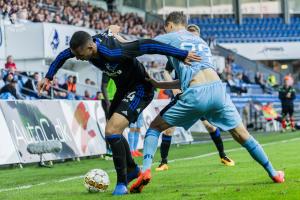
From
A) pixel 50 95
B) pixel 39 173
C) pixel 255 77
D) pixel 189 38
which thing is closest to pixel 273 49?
pixel 255 77

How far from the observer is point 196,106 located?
8.80m

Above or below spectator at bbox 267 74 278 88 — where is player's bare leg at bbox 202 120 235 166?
above

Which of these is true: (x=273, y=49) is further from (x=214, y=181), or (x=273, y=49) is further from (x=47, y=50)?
(x=214, y=181)

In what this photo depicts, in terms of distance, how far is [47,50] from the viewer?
94.8ft

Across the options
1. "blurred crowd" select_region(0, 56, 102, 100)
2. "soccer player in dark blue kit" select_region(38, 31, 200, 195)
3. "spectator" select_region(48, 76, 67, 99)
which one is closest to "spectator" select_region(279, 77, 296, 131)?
"blurred crowd" select_region(0, 56, 102, 100)

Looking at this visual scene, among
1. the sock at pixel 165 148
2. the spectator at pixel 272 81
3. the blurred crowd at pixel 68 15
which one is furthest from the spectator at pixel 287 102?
the sock at pixel 165 148

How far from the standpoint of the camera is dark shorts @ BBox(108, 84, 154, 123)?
9.42m

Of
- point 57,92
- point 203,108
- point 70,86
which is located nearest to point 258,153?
point 203,108

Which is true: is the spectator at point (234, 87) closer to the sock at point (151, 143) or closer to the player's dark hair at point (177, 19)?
the player's dark hair at point (177, 19)

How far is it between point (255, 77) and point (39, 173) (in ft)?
109

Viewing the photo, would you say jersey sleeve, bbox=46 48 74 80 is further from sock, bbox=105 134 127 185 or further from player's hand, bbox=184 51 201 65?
player's hand, bbox=184 51 201 65

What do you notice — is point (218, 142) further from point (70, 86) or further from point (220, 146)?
point (70, 86)

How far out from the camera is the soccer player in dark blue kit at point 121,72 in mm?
8688

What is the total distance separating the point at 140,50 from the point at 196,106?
35.5 inches
